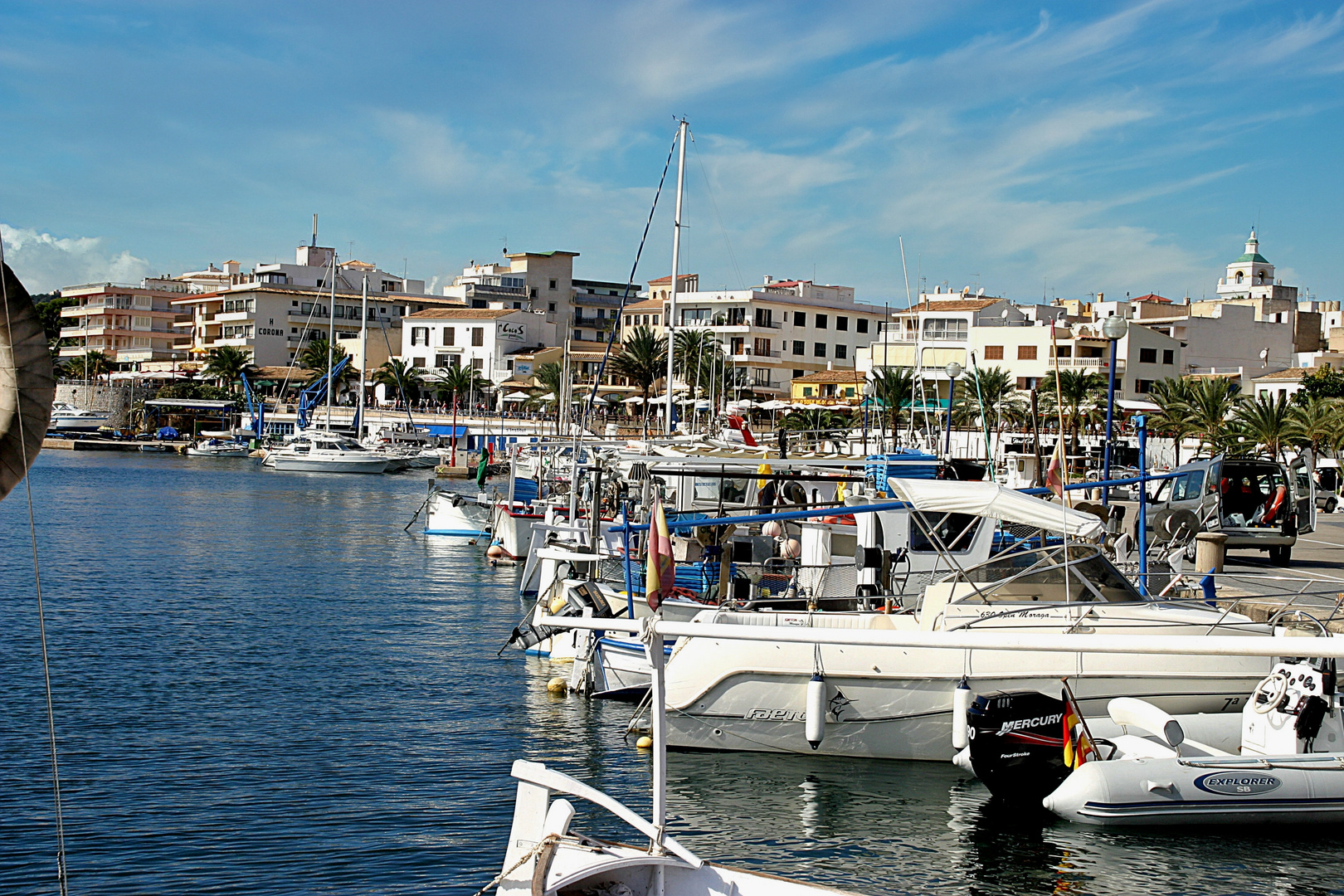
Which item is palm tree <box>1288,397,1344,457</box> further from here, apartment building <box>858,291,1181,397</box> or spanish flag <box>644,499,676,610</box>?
spanish flag <box>644,499,676,610</box>

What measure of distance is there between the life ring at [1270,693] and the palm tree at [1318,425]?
4574cm

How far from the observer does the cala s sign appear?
1238cm

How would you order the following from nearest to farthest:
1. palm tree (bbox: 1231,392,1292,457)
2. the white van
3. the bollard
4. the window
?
the bollard → the white van → palm tree (bbox: 1231,392,1292,457) → the window

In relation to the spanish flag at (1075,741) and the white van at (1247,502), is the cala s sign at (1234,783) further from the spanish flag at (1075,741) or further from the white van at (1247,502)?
the white van at (1247,502)

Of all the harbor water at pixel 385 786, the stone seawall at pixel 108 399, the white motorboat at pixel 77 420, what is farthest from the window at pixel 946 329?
the stone seawall at pixel 108 399

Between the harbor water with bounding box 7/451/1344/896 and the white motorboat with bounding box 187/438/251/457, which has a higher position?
the white motorboat with bounding box 187/438/251/457

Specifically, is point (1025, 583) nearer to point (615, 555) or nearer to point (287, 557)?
point (615, 555)

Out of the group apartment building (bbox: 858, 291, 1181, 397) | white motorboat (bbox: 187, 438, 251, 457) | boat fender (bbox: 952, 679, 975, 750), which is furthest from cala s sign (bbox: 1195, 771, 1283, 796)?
white motorboat (bbox: 187, 438, 251, 457)

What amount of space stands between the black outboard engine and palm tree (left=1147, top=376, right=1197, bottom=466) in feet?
171

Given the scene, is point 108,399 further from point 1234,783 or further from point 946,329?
point 1234,783

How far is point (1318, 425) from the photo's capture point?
5562 cm

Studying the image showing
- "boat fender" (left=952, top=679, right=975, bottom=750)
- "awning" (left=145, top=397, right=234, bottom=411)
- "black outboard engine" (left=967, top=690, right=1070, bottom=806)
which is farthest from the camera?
"awning" (left=145, top=397, right=234, bottom=411)

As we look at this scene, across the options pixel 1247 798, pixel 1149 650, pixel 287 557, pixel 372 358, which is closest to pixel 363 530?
pixel 287 557

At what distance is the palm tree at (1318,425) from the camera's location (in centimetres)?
5562
